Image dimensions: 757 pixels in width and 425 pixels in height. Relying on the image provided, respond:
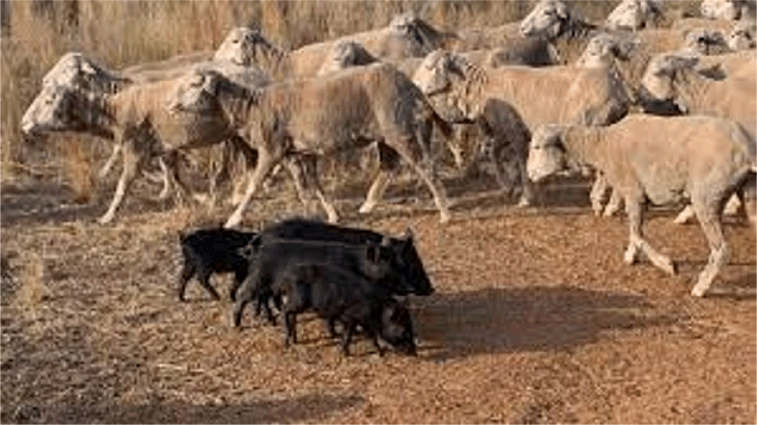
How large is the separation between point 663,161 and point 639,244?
72 cm

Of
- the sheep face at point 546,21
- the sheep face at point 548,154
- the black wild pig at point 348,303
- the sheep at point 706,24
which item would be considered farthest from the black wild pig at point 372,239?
the sheep at point 706,24

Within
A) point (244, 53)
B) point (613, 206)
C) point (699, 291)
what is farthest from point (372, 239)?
point (244, 53)

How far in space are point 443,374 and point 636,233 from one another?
2651 mm

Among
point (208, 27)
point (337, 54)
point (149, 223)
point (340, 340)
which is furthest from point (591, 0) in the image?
point (340, 340)

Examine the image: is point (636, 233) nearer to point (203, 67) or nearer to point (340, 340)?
point (340, 340)

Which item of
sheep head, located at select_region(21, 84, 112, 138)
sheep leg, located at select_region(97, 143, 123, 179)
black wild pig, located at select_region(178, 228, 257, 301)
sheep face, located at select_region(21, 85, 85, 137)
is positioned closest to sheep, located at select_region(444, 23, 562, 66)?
sheep leg, located at select_region(97, 143, 123, 179)

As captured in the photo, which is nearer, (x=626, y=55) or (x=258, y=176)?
(x=258, y=176)

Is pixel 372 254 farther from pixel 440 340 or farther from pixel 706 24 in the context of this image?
pixel 706 24

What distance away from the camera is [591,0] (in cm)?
2341

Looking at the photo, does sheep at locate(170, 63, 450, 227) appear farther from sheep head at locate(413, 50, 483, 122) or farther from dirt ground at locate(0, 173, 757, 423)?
dirt ground at locate(0, 173, 757, 423)

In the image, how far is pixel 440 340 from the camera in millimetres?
9266

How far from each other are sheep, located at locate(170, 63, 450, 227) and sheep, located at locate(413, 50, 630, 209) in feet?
2.12

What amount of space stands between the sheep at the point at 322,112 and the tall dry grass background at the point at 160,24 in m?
4.19

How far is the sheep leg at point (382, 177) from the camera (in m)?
12.8
